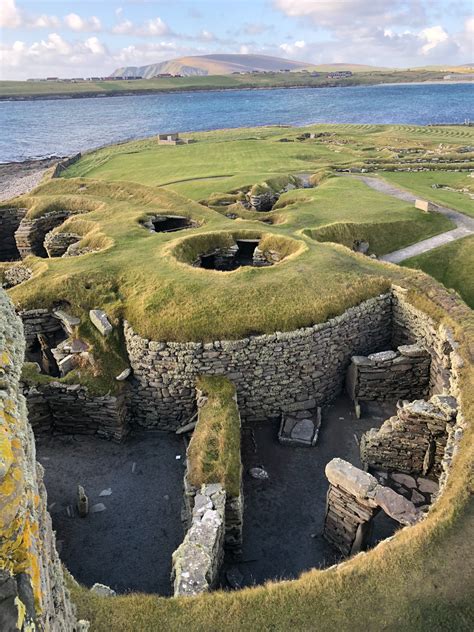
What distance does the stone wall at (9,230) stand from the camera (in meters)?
31.0

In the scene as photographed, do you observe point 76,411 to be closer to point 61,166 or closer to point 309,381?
point 309,381

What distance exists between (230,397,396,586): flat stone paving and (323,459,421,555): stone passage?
30.6 inches

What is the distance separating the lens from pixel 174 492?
14266 mm

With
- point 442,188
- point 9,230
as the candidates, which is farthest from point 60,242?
point 442,188

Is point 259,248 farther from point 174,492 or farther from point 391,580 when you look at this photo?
point 391,580

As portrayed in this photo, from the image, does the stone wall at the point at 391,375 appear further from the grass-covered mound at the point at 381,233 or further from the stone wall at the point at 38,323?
the stone wall at the point at 38,323

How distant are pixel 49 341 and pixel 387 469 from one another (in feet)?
43.8

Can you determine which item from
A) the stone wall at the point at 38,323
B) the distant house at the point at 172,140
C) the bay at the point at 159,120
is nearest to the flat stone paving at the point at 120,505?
the stone wall at the point at 38,323

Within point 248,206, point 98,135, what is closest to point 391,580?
point 248,206

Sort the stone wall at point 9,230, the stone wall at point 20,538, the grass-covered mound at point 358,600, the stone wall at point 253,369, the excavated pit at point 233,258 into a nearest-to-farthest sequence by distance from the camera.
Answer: the stone wall at point 20,538 < the grass-covered mound at point 358,600 < the stone wall at point 253,369 < the excavated pit at point 233,258 < the stone wall at point 9,230

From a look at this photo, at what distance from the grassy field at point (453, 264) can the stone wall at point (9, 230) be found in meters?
24.8

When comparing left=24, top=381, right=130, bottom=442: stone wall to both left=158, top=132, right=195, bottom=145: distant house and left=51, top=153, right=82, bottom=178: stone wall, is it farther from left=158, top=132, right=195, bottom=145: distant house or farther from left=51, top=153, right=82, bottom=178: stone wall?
left=158, top=132, right=195, bottom=145: distant house

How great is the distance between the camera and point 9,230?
31.5m

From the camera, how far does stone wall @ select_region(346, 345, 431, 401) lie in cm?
1662
